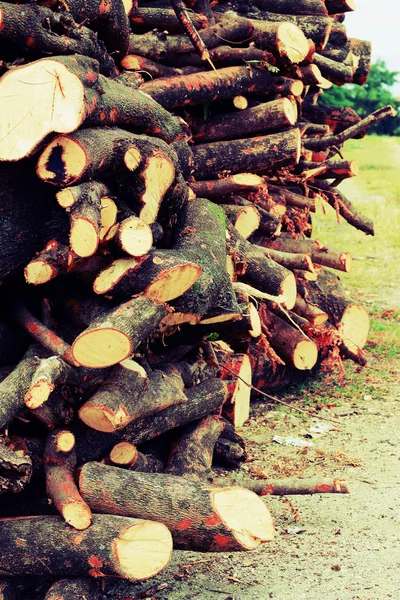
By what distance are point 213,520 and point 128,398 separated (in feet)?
2.52

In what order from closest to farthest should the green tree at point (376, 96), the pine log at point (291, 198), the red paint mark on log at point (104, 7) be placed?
the red paint mark on log at point (104, 7), the pine log at point (291, 198), the green tree at point (376, 96)

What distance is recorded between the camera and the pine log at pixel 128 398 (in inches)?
161

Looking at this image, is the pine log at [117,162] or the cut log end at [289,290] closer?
the pine log at [117,162]

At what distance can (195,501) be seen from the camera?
13.2 feet

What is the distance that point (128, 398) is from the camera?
13.9 feet

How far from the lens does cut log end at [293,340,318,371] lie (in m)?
6.66

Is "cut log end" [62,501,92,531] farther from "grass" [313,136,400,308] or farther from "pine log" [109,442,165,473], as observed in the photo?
"grass" [313,136,400,308]

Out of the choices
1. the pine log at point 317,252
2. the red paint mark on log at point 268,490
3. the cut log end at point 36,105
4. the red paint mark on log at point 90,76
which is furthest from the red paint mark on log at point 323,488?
the pine log at point 317,252

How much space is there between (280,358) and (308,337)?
29 centimetres

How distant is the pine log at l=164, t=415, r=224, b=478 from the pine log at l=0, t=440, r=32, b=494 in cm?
123

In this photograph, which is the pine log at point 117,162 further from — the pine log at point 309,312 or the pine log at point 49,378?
the pine log at point 309,312

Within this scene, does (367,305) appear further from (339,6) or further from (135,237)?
(135,237)

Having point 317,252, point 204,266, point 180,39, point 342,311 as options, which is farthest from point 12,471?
point 317,252

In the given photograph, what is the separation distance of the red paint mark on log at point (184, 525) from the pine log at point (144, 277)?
3.68 ft
